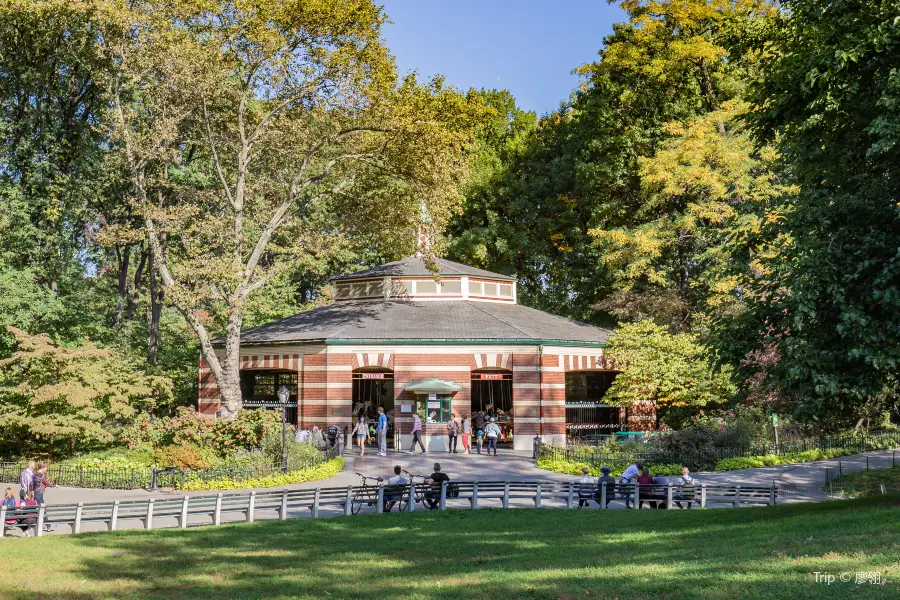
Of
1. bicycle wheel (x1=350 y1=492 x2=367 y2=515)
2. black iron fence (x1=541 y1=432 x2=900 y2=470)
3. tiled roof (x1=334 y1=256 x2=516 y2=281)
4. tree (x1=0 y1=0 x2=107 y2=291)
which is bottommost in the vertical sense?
bicycle wheel (x1=350 y1=492 x2=367 y2=515)

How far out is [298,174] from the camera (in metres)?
33.3

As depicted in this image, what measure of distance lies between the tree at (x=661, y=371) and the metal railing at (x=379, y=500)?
11.6 metres

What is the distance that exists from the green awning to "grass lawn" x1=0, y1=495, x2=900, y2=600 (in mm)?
15713

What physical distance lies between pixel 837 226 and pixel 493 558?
946cm

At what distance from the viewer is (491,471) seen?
29.2m

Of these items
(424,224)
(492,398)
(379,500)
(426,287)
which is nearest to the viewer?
(379,500)

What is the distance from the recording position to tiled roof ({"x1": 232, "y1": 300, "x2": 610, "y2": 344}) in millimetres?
36500

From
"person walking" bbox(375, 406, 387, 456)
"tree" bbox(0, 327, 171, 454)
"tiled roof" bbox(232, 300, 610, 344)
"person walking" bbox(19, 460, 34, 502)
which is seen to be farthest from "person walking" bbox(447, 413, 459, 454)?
"person walking" bbox(19, 460, 34, 502)

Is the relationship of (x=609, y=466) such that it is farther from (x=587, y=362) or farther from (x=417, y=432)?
(x=587, y=362)

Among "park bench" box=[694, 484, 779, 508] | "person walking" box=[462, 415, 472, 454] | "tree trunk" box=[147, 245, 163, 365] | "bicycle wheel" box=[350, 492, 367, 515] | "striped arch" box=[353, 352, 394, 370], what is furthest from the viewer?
"tree trunk" box=[147, 245, 163, 365]

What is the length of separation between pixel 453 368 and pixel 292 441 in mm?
8643

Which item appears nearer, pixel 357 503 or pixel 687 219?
pixel 357 503

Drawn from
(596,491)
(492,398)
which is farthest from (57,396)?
(492,398)

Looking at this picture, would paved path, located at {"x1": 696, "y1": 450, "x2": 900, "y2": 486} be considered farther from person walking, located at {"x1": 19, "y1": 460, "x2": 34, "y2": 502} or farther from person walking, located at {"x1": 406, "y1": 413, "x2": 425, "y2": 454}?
person walking, located at {"x1": 19, "y1": 460, "x2": 34, "y2": 502}
